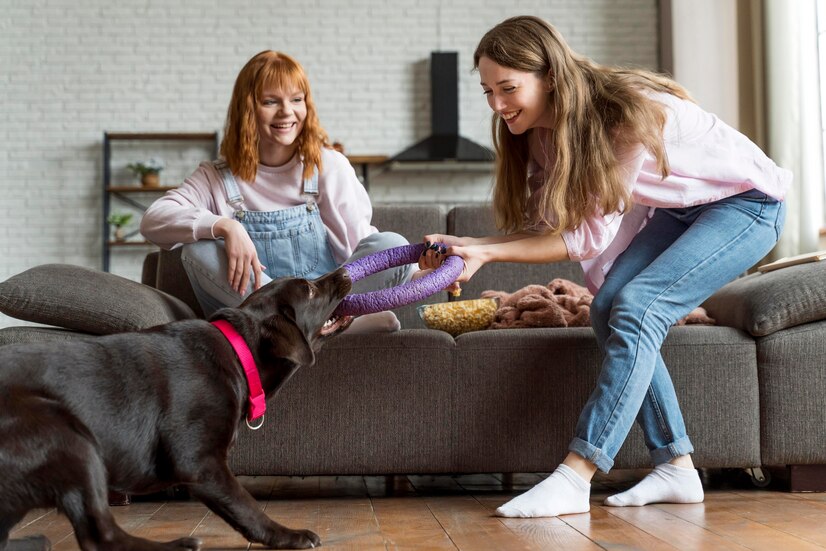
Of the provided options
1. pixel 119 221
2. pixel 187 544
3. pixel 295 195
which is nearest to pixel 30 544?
pixel 187 544

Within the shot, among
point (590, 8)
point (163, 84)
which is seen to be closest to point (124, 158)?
point (163, 84)

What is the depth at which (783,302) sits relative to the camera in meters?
2.35

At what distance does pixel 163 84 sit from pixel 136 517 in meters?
5.44

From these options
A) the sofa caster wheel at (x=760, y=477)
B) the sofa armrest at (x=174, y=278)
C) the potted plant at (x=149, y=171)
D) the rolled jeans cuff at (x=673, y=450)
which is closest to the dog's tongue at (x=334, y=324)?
the rolled jeans cuff at (x=673, y=450)

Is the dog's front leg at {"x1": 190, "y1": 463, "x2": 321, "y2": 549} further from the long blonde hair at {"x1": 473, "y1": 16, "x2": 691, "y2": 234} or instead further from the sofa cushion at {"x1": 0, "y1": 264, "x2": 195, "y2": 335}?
the long blonde hair at {"x1": 473, "y1": 16, "x2": 691, "y2": 234}

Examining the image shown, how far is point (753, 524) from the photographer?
6.20 feet

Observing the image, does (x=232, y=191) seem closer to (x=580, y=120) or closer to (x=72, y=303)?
(x=72, y=303)

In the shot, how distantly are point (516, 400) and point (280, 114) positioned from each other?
41.2 inches

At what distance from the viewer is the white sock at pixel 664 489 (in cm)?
209

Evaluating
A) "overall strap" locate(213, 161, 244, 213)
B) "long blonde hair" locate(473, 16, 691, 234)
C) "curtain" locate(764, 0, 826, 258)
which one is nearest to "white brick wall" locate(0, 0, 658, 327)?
"curtain" locate(764, 0, 826, 258)

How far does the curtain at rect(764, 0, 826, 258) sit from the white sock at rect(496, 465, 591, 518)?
2.93m

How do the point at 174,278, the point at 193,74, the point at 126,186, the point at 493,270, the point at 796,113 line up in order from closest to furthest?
1. the point at 174,278
2. the point at 493,270
3. the point at 796,113
4. the point at 126,186
5. the point at 193,74

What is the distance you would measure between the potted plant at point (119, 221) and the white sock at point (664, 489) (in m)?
5.36

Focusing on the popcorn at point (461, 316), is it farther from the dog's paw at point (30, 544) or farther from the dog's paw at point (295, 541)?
the dog's paw at point (30, 544)
